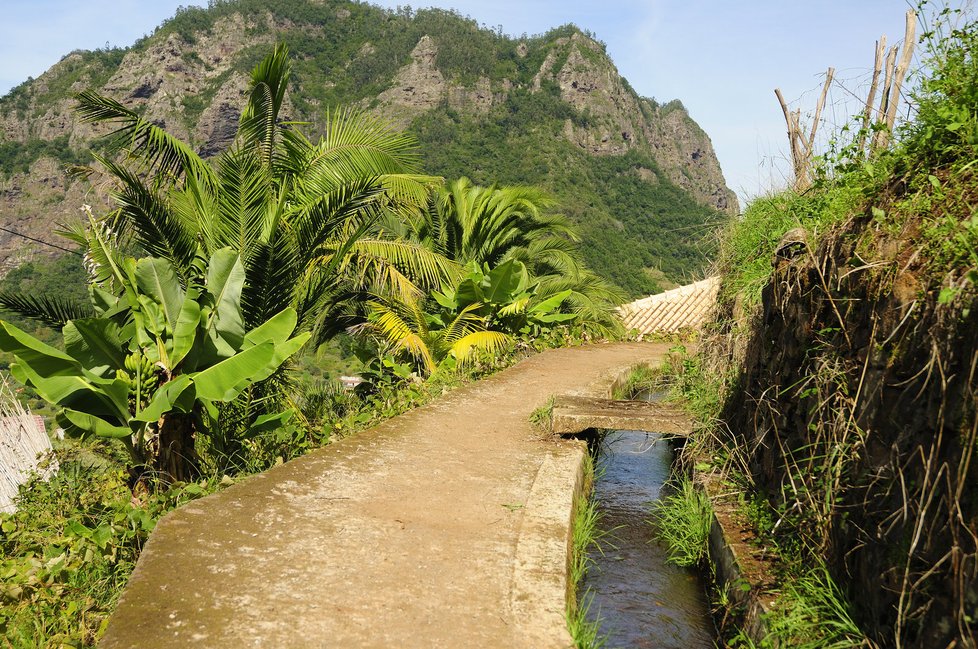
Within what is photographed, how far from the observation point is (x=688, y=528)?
4996 mm

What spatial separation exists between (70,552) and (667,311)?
46.7 feet

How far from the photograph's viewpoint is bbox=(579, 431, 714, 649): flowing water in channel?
13.0 feet

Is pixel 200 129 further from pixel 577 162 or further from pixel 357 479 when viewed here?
pixel 357 479

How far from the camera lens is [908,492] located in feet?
8.62

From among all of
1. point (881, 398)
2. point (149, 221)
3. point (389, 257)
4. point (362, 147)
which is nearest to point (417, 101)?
point (362, 147)

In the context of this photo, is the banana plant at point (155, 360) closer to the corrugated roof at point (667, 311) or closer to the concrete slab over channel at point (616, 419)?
the concrete slab over channel at point (616, 419)

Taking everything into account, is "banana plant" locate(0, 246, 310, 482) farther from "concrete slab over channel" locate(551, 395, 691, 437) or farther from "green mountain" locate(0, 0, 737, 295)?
"green mountain" locate(0, 0, 737, 295)

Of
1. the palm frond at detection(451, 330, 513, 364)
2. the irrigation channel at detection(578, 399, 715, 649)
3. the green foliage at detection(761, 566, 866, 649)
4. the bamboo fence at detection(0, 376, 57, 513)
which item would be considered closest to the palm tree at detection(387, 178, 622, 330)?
the palm frond at detection(451, 330, 513, 364)

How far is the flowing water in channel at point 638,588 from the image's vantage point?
395 centimetres

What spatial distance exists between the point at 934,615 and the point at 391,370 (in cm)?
878

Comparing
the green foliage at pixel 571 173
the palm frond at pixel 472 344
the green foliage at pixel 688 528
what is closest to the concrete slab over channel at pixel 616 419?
the green foliage at pixel 688 528

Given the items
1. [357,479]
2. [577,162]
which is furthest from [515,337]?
[577,162]

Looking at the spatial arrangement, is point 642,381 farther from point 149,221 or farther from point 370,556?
point 370,556

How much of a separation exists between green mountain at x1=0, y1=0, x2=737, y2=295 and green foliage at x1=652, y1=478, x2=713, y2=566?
3652 centimetres
